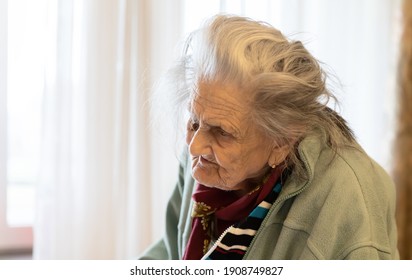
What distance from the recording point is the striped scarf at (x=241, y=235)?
4.08 feet

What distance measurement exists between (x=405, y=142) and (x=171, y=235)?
1288mm

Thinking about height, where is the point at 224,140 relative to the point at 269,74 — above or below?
below

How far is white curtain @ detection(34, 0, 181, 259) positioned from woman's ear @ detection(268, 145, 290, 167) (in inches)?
23.4

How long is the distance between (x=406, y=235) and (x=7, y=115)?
166 cm

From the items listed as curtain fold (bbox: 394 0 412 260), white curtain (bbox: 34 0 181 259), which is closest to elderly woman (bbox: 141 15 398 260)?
white curtain (bbox: 34 0 181 259)

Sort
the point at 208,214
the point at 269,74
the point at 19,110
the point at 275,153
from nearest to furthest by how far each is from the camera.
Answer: the point at 269,74
the point at 275,153
the point at 208,214
the point at 19,110

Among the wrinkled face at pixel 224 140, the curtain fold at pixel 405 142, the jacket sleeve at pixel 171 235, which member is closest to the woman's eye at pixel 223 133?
the wrinkled face at pixel 224 140

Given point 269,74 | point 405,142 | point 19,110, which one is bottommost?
point 405,142

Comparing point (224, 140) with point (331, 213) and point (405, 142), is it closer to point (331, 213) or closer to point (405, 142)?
point (331, 213)

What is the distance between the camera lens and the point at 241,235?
1.25 m

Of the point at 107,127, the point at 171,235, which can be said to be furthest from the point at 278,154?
the point at 107,127

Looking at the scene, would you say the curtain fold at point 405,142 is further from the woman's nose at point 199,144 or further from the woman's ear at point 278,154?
the woman's nose at point 199,144
